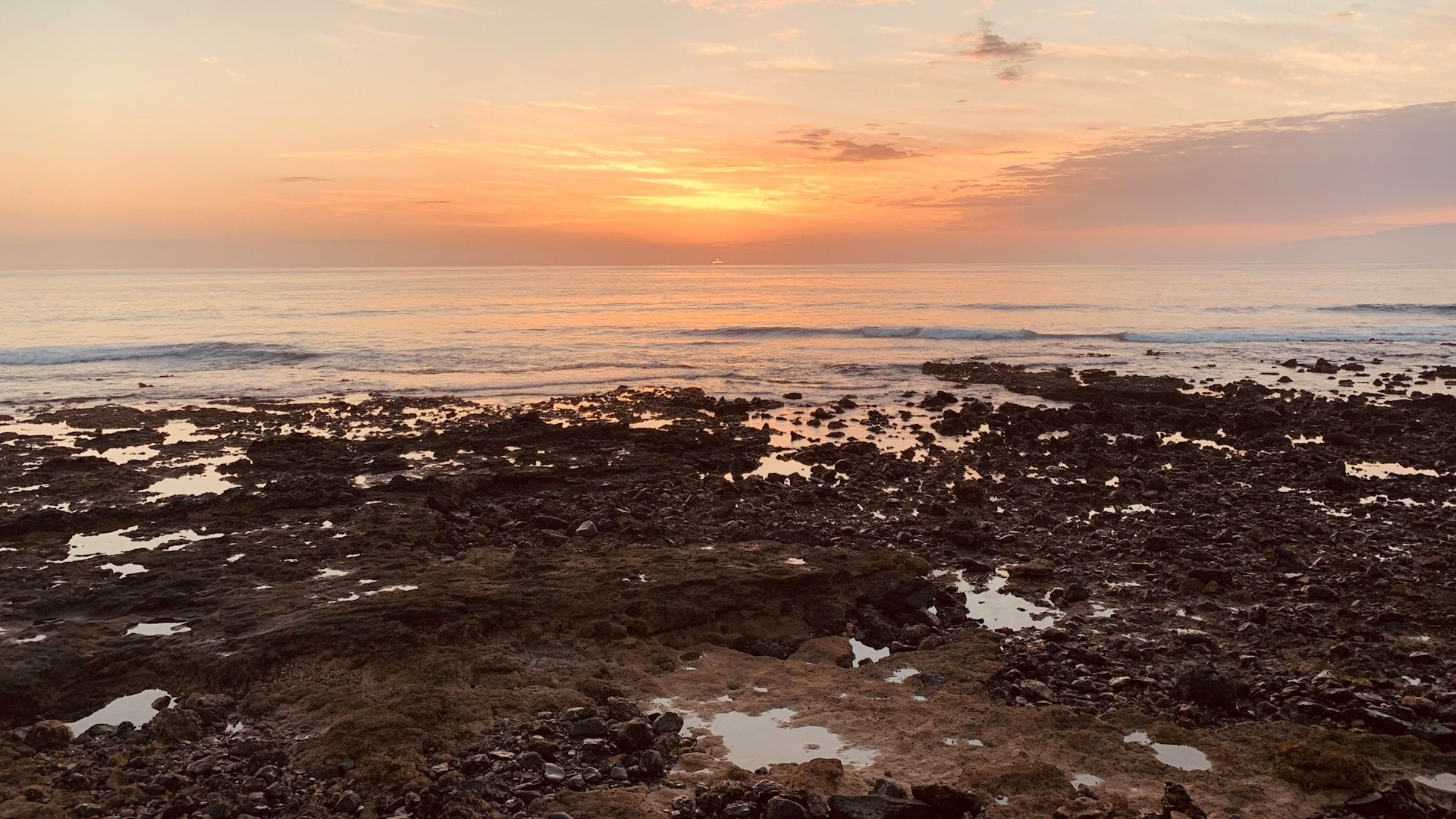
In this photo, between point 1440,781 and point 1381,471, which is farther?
point 1381,471

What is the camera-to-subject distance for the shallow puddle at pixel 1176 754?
5969mm

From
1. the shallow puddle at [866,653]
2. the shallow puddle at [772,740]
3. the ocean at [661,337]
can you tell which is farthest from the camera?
the ocean at [661,337]

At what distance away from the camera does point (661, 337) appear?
46.3 meters

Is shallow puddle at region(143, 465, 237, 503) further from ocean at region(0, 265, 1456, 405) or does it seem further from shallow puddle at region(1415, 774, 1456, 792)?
shallow puddle at region(1415, 774, 1456, 792)

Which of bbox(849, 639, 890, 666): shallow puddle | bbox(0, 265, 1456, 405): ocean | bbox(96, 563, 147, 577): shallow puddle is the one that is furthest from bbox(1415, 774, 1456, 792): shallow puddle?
bbox(0, 265, 1456, 405): ocean

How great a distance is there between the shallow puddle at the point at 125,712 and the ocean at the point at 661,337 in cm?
1823

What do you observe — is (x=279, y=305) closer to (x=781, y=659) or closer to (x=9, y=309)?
(x=9, y=309)

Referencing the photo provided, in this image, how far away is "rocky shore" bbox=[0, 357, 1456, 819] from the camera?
19.0ft

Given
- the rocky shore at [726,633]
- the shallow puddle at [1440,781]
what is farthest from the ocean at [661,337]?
the shallow puddle at [1440,781]

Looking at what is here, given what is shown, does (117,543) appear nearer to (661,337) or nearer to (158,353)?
(158,353)

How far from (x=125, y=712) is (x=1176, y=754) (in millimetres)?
8042

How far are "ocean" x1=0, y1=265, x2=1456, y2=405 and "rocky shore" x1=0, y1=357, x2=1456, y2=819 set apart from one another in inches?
479

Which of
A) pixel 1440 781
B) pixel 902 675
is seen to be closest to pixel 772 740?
pixel 902 675

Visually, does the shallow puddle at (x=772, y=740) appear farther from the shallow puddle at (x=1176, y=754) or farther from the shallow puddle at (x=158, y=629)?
the shallow puddle at (x=158, y=629)
